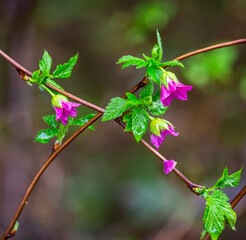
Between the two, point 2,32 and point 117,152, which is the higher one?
point 2,32

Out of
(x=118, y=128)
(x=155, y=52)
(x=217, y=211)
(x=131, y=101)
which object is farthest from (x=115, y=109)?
(x=118, y=128)

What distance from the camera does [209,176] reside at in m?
2.73

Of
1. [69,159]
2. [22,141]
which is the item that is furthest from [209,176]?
[22,141]

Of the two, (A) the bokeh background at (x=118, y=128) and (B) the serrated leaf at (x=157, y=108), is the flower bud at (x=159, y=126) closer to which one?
(B) the serrated leaf at (x=157, y=108)

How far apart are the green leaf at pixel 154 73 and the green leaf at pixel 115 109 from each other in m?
0.08

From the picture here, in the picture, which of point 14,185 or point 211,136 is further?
point 211,136

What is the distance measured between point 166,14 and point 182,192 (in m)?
1.32

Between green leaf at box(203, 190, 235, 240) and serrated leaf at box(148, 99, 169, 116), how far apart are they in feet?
0.66

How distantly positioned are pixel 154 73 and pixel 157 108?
0.28 feet

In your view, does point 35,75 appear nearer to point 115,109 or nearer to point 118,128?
point 115,109

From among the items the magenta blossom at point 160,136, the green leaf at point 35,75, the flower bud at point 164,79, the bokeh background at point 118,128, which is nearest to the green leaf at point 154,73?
the flower bud at point 164,79

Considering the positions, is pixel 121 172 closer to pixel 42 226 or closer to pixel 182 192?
pixel 182 192

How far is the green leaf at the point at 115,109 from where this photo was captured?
72 cm

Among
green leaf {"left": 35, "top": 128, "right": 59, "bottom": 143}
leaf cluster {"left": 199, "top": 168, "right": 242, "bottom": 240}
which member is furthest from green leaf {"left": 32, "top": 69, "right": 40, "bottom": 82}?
leaf cluster {"left": 199, "top": 168, "right": 242, "bottom": 240}
